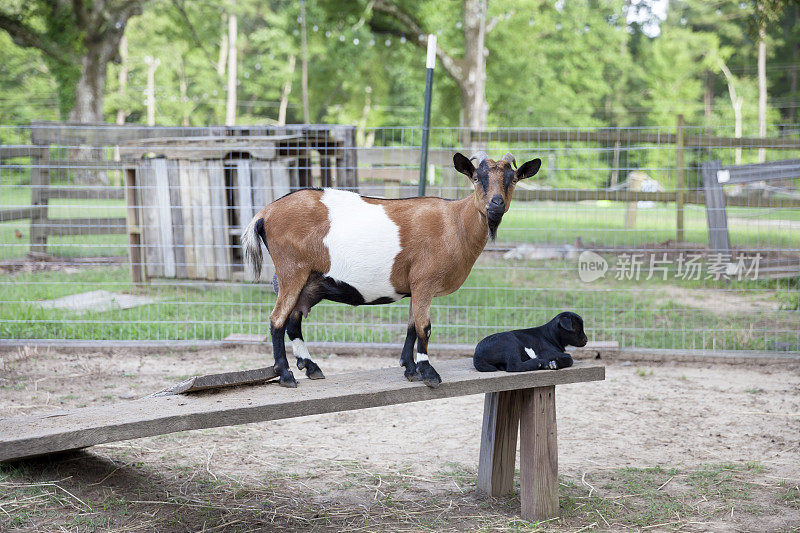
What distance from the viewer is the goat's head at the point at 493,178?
3246 mm

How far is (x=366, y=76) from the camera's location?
86.6 ft

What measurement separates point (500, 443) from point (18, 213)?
8786mm

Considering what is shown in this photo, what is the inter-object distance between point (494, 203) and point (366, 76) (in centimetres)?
2417

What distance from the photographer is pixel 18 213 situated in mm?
10172

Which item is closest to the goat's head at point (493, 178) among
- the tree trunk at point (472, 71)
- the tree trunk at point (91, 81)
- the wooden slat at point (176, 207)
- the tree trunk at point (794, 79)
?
the wooden slat at point (176, 207)

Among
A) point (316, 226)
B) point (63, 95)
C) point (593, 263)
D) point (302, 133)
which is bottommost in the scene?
point (593, 263)

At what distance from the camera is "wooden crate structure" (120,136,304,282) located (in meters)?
8.26

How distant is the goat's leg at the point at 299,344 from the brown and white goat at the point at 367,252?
0.05m

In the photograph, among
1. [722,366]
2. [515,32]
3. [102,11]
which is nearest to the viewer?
[722,366]

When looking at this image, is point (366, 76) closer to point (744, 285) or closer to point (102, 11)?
point (102, 11)

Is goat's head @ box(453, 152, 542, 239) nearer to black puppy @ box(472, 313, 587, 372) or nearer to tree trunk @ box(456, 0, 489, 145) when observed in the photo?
black puppy @ box(472, 313, 587, 372)

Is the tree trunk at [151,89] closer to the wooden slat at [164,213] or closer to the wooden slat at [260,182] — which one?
the wooden slat at [164,213]

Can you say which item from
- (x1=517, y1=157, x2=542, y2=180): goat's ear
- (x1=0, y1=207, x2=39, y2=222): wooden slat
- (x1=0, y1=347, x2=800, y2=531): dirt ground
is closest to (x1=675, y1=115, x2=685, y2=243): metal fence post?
(x1=0, y1=347, x2=800, y2=531): dirt ground

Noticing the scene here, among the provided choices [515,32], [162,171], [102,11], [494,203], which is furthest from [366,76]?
[494,203]
